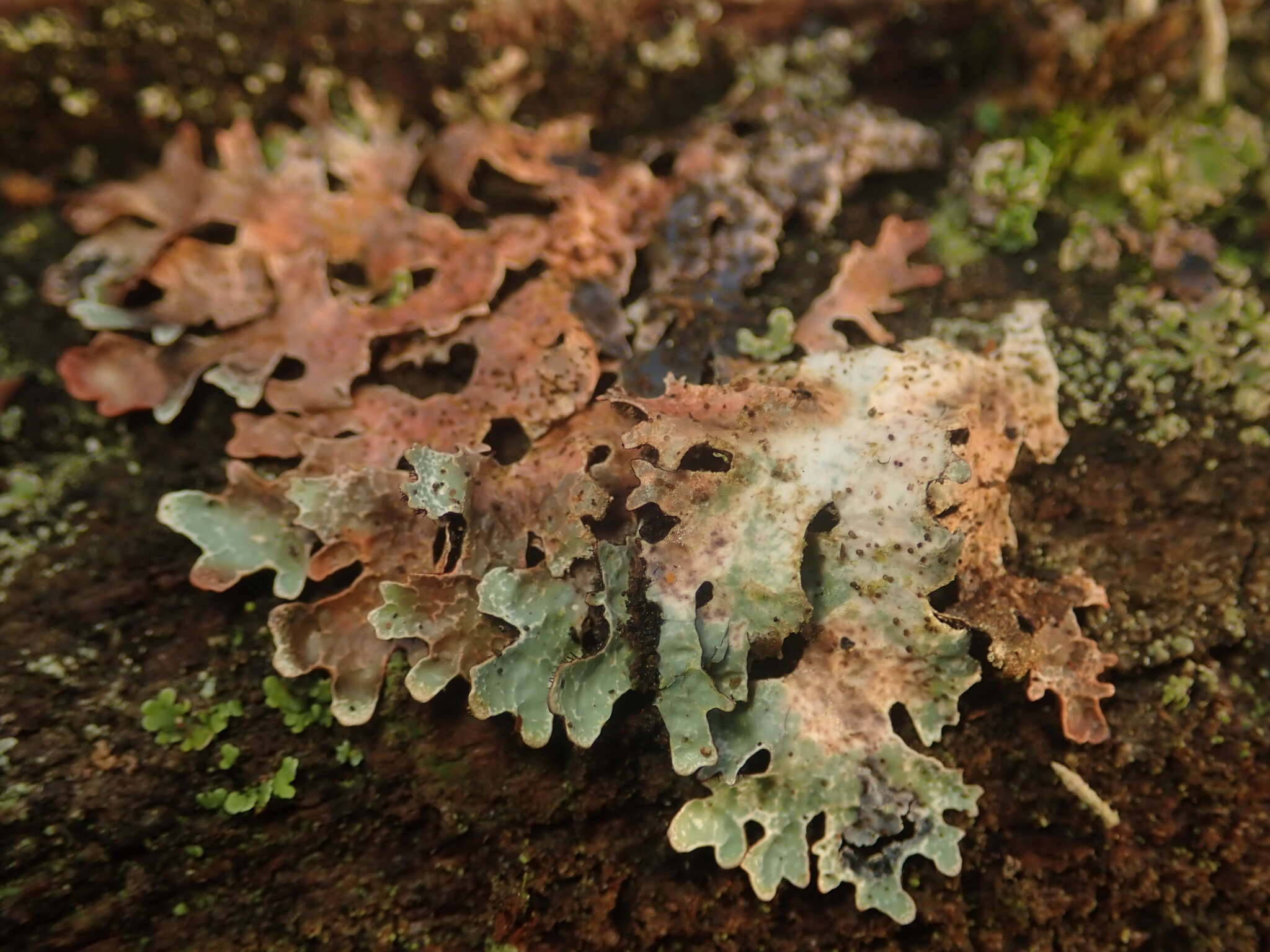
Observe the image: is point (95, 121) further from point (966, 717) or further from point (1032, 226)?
point (966, 717)

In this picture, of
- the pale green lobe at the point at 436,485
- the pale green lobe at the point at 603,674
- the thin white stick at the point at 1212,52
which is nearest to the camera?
the pale green lobe at the point at 603,674

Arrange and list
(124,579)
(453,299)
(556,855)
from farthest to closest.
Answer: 1. (453,299)
2. (124,579)
3. (556,855)

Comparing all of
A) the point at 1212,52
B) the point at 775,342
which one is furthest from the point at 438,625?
the point at 1212,52

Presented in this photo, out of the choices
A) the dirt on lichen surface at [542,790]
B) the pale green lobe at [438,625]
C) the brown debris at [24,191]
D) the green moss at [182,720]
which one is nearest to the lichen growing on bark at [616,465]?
the pale green lobe at [438,625]

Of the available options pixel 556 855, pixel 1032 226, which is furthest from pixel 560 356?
pixel 1032 226

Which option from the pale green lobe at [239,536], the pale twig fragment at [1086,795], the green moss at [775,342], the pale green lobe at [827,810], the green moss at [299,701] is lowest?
the pale twig fragment at [1086,795]

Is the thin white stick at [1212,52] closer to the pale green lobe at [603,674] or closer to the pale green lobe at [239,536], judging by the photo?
the pale green lobe at [603,674]

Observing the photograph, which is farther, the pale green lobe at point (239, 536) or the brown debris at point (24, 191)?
the brown debris at point (24, 191)

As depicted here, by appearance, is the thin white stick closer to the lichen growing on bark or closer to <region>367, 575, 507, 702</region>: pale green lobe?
the lichen growing on bark
